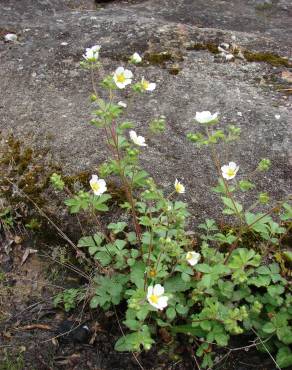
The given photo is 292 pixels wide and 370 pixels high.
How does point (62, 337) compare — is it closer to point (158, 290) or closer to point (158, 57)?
point (158, 290)

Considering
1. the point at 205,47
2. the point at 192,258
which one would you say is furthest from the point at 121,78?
the point at 205,47

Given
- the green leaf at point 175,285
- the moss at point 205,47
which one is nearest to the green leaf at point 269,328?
the green leaf at point 175,285

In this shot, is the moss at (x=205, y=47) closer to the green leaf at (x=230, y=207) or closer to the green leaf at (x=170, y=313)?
the green leaf at (x=230, y=207)

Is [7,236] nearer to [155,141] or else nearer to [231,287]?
[155,141]

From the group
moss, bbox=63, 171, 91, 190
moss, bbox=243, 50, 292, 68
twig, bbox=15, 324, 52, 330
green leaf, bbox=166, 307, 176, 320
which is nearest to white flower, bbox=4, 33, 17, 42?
moss, bbox=63, 171, 91, 190

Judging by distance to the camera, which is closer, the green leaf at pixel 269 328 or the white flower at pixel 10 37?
the green leaf at pixel 269 328

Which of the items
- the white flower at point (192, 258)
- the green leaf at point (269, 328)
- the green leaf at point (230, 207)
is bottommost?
the green leaf at point (269, 328)

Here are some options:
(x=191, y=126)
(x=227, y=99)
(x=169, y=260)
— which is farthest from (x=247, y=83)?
(x=169, y=260)
